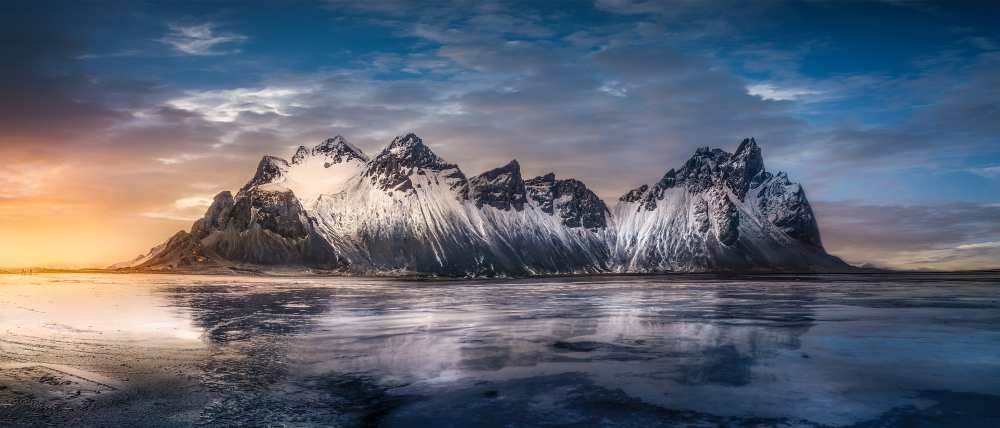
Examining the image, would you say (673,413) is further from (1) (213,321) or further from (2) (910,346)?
Answer: (1) (213,321)

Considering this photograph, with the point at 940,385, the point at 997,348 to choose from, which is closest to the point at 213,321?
the point at 940,385

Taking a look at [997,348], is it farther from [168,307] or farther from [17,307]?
[17,307]

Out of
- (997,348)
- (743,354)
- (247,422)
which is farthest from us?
(997,348)

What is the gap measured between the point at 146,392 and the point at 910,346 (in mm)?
31799

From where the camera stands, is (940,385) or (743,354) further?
(743,354)

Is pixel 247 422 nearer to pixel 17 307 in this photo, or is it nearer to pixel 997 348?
pixel 997 348

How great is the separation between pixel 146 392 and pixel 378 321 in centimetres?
2599

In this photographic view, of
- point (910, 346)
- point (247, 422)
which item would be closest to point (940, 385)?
point (910, 346)

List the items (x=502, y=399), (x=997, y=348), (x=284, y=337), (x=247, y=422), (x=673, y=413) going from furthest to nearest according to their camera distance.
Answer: (x=284, y=337) < (x=997, y=348) < (x=502, y=399) < (x=673, y=413) < (x=247, y=422)

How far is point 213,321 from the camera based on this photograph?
1719 inches

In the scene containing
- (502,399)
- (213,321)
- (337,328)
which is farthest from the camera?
(213,321)

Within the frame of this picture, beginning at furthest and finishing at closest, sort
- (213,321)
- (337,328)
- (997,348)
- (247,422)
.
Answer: (213,321) < (337,328) < (997,348) < (247,422)

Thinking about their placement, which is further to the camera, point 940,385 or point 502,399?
point 940,385

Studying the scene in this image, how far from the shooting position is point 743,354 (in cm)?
2788
